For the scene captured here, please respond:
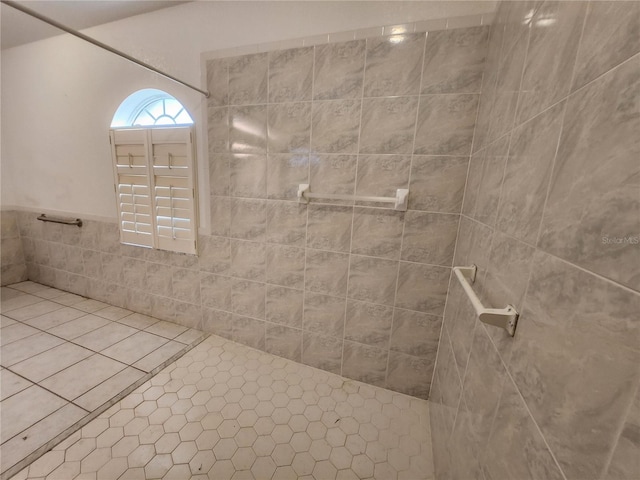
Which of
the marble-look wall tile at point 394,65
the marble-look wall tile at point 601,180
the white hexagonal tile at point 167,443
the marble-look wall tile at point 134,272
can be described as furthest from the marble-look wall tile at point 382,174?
the marble-look wall tile at point 134,272

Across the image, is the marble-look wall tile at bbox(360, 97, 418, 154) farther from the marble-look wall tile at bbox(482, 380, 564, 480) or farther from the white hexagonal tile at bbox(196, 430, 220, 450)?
the white hexagonal tile at bbox(196, 430, 220, 450)

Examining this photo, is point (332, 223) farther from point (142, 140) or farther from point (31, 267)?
point (31, 267)

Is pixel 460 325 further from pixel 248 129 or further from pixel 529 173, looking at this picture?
pixel 248 129

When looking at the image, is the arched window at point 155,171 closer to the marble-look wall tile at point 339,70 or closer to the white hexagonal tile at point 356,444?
the marble-look wall tile at point 339,70

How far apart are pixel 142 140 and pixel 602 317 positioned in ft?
8.26

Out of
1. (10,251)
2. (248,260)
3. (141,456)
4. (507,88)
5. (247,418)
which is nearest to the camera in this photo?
(507,88)

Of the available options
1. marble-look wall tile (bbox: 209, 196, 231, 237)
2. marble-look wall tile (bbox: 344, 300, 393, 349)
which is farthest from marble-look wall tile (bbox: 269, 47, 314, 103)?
marble-look wall tile (bbox: 344, 300, 393, 349)

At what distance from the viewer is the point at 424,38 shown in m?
1.21

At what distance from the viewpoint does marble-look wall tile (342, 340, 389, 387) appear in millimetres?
1561

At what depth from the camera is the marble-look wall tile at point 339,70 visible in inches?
52.1

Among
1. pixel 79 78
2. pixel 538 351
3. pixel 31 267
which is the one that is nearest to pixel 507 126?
pixel 538 351

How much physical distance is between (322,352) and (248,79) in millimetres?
1839

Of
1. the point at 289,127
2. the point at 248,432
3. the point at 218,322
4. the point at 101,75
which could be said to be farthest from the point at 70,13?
the point at 248,432

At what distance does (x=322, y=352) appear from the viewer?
5.53ft
